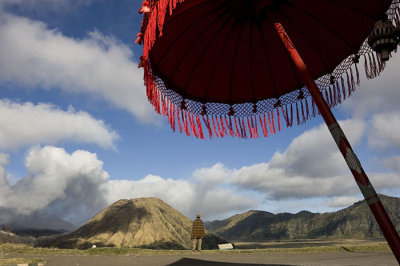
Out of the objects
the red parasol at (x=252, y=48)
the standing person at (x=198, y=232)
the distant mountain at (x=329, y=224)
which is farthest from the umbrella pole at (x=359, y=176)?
the distant mountain at (x=329, y=224)

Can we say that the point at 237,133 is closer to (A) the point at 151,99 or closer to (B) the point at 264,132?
(B) the point at 264,132

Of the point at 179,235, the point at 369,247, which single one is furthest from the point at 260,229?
the point at 369,247

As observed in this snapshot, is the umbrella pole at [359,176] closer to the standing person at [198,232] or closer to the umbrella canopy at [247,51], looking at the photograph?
the umbrella canopy at [247,51]

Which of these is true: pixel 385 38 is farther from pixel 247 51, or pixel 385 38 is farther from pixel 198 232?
pixel 198 232

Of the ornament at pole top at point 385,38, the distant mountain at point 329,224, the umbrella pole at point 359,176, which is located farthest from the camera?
the distant mountain at point 329,224

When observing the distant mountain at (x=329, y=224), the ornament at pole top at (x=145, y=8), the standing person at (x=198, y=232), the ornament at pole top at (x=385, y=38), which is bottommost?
the standing person at (x=198, y=232)

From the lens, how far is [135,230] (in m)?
102

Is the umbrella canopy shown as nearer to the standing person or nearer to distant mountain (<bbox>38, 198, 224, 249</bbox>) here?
the standing person

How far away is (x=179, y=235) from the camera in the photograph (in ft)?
344

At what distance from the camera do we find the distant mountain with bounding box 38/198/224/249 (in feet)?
308

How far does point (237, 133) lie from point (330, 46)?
2051 mm

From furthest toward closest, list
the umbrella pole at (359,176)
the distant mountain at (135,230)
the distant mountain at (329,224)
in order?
the distant mountain at (329,224), the distant mountain at (135,230), the umbrella pole at (359,176)

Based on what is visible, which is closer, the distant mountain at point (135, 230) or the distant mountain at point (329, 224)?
the distant mountain at point (135, 230)

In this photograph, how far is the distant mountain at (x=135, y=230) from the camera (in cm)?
9397
